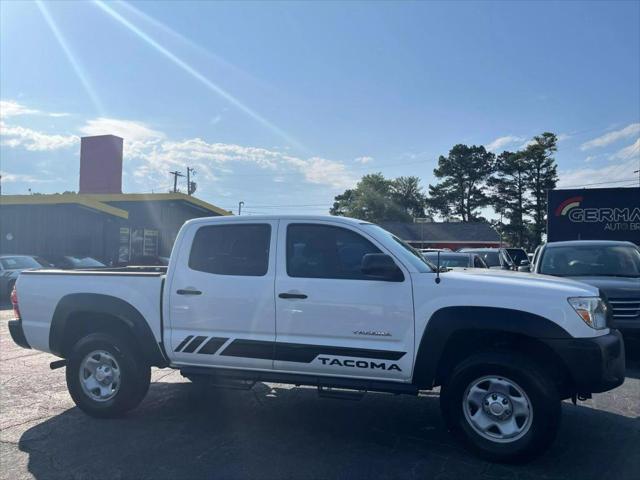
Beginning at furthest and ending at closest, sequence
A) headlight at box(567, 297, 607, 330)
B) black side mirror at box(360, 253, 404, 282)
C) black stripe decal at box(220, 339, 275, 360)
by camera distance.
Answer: black stripe decal at box(220, 339, 275, 360) → black side mirror at box(360, 253, 404, 282) → headlight at box(567, 297, 607, 330)

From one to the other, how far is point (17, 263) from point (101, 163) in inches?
614

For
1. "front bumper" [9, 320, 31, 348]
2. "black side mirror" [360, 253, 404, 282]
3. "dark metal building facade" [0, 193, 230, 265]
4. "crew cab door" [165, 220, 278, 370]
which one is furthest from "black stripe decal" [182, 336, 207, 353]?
"dark metal building facade" [0, 193, 230, 265]

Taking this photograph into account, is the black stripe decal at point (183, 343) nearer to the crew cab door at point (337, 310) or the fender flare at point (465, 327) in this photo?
the crew cab door at point (337, 310)

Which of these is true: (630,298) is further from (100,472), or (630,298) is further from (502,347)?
(100,472)

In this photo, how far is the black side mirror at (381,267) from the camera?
4.44 meters

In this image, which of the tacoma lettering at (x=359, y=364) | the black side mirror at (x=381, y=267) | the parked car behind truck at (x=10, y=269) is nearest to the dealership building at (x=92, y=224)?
the parked car behind truck at (x=10, y=269)

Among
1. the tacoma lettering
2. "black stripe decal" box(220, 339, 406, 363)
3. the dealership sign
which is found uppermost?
the dealership sign

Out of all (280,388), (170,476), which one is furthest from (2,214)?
(170,476)

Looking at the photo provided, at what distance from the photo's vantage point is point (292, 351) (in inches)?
188

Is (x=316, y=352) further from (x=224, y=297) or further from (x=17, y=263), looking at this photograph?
(x=17, y=263)

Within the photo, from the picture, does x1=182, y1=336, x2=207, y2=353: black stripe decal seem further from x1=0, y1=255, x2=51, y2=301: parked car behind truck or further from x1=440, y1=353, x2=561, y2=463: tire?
x1=0, y1=255, x2=51, y2=301: parked car behind truck

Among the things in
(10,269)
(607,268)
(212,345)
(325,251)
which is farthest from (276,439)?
(10,269)

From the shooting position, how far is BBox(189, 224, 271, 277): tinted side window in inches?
200

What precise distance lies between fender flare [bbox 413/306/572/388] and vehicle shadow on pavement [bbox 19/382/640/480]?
2.40 ft
